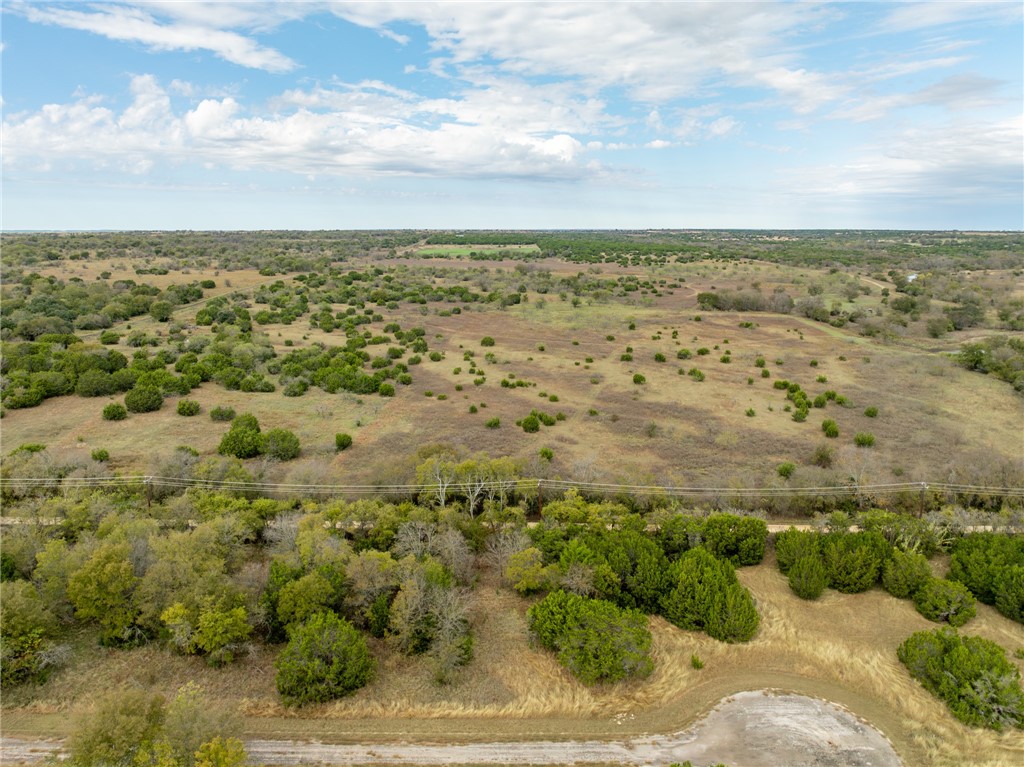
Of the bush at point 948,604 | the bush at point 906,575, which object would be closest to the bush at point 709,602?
the bush at point 906,575

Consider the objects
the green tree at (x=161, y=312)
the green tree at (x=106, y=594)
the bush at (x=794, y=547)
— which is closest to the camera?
the green tree at (x=106, y=594)

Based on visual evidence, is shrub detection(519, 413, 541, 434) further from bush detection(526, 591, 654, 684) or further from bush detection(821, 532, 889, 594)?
bush detection(821, 532, 889, 594)

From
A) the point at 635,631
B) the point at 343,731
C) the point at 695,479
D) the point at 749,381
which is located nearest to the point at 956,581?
the point at 695,479

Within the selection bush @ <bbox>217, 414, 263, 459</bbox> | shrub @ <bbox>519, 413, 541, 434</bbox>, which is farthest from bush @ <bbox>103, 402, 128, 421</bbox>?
shrub @ <bbox>519, 413, 541, 434</bbox>

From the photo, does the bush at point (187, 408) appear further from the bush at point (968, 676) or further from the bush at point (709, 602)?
the bush at point (968, 676)

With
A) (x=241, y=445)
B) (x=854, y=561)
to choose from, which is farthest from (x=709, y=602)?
(x=241, y=445)
